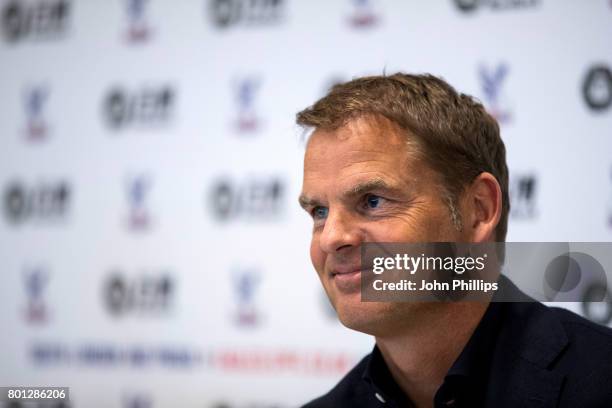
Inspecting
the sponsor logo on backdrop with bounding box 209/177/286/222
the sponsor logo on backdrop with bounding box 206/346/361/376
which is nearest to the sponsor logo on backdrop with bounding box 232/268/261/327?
the sponsor logo on backdrop with bounding box 206/346/361/376

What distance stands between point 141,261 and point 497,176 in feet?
7.02

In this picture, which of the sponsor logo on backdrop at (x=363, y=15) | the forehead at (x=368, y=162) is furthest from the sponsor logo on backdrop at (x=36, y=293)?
the forehead at (x=368, y=162)

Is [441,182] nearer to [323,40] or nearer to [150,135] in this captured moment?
[323,40]

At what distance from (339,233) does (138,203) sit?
2096mm

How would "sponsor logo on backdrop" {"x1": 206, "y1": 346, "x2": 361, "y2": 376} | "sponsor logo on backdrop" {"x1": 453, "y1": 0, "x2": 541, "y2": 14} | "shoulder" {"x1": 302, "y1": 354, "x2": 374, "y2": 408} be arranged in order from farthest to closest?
"sponsor logo on backdrop" {"x1": 206, "y1": 346, "x2": 361, "y2": 376} < "sponsor logo on backdrop" {"x1": 453, "y1": 0, "x2": 541, "y2": 14} < "shoulder" {"x1": 302, "y1": 354, "x2": 374, "y2": 408}

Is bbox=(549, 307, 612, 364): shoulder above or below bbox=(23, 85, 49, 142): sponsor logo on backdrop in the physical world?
below

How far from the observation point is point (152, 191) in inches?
135

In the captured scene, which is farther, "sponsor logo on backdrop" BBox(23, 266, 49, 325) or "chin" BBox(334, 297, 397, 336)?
"sponsor logo on backdrop" BBox(23, 266, 49, 325)

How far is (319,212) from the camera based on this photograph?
66.2 inches

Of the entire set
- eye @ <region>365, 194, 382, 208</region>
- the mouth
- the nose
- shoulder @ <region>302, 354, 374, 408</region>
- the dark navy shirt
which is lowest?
shoulder @ <region>302, 354, 374, 408</region>

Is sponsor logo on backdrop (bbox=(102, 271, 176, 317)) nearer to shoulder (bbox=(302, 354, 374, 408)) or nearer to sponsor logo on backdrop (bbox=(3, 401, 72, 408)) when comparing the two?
sponsor logo on backdrop (bbox=(3, 401, 72, 408))

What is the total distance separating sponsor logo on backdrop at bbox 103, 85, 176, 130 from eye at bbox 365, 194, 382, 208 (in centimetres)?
205

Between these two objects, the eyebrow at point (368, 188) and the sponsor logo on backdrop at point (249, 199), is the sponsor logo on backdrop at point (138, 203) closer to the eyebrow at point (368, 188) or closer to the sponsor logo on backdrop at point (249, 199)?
the sponsor logo on backdrop at point (249, 199)

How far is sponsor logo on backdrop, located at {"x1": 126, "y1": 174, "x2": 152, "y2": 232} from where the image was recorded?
135 inches
